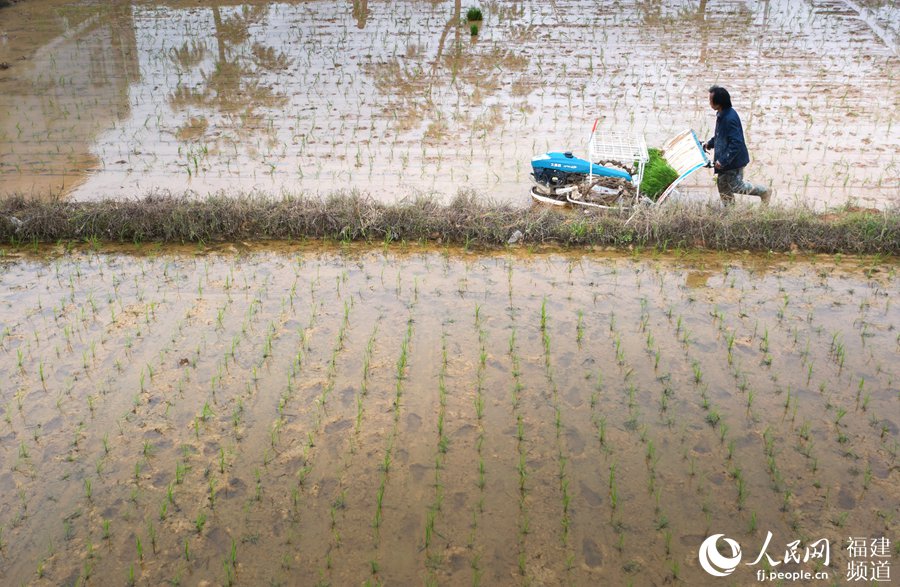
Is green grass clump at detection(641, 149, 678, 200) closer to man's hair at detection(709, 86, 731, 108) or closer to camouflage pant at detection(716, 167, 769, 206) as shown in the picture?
camouflage pant at detection(716, 167, 769, 206)

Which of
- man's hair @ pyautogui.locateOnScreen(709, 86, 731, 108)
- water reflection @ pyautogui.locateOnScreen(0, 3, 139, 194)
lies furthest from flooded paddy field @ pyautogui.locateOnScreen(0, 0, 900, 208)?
man's hair @ pyautogui.locateOnScreen(709, 86, 731, 108)

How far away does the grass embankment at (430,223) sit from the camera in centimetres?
581

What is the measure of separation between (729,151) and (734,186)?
1.15 feet

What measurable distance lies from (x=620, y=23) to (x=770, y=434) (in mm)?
10065

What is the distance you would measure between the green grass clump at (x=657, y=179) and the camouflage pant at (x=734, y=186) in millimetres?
386

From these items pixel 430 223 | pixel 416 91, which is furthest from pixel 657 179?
pixel 416 91

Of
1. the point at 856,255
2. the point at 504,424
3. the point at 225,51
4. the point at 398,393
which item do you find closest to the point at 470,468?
the point at 504,424

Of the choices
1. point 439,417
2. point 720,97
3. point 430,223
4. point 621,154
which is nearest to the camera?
point 439,417

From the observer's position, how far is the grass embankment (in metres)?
5.81

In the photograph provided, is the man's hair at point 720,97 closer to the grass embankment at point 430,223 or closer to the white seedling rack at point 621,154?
the white seedling rack at point 621,154

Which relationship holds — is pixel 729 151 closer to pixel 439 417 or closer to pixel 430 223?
pixel 430 223

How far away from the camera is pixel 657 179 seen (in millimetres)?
6215

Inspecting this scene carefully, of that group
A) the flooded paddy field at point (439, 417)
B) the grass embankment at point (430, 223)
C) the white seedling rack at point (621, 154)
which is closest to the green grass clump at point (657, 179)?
the white seedling rack at point (621, 154)

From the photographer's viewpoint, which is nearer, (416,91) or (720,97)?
(720,97)
